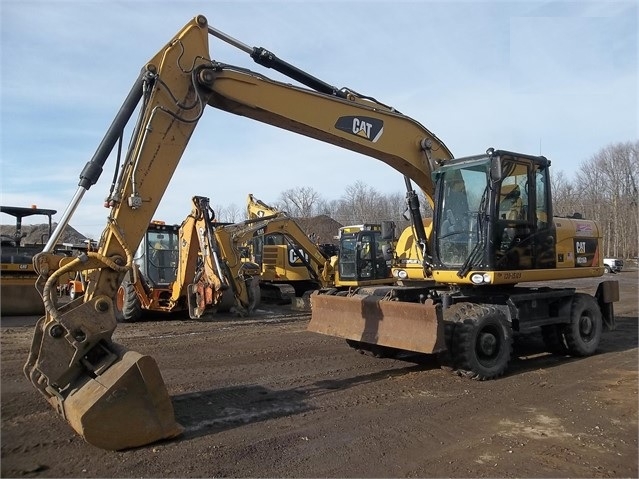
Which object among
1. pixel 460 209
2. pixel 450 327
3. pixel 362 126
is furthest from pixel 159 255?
pixel 450 327

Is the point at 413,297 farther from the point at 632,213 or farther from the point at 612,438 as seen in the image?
the point at 632,213

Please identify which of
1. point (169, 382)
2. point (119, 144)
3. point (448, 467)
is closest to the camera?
point (448, 467)

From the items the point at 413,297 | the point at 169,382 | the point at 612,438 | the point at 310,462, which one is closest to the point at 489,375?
the point at 413,297

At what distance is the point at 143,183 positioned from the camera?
5.44 m

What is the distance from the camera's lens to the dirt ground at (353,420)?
13.7 feet

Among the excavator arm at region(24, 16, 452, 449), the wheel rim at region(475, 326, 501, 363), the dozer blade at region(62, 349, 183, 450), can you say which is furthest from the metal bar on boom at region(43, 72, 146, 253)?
the wheel rim at region(475, 326, 501, 363)

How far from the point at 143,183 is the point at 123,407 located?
7.10ft

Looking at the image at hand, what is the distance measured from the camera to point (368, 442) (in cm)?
470

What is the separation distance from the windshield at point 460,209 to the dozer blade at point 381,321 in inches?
45.5

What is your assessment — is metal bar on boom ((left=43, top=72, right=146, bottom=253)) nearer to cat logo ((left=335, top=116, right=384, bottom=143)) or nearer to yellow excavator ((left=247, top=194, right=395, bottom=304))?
cat logo ((left=335, top=116, right=384, bottom=143))

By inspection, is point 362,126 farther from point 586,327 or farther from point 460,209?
point 586,327

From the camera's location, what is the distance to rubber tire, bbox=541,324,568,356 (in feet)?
27.7

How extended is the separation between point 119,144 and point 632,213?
187 ft

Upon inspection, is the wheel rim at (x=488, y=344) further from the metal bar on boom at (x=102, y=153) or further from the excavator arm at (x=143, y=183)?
the metal bar on boom at (x=102, y=153)
